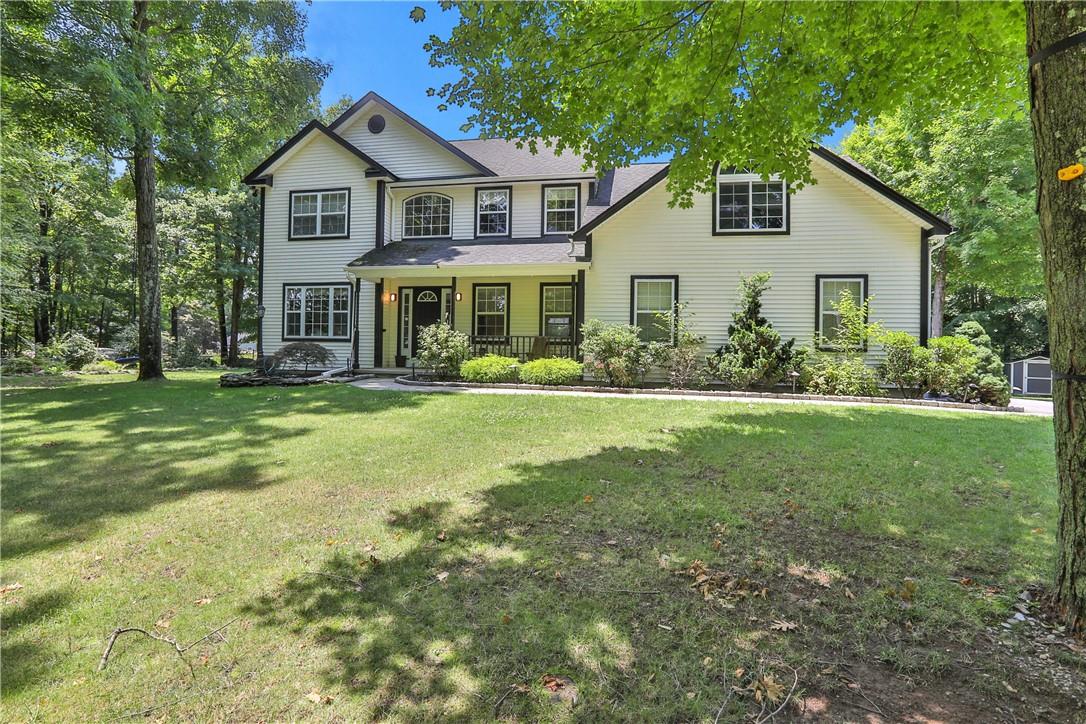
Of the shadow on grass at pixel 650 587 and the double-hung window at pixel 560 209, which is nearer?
the shadow on grass at pixel 650 587

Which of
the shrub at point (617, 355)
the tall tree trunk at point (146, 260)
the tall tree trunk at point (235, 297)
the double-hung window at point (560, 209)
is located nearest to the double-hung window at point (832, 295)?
the shrub at point (617, 355)

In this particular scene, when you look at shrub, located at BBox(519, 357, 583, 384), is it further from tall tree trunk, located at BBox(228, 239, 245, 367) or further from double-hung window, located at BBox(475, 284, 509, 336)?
tall tree trunk, located at BBox(228, 239, 245, 367)

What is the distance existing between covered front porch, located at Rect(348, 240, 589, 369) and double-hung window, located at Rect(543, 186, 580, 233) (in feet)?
2.23

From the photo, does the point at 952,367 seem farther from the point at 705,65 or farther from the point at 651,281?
the point at 705,65

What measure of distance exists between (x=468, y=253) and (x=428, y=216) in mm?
3028

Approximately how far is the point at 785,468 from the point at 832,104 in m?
4.39

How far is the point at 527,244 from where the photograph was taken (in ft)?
49.5

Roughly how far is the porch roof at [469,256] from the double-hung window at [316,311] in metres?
1.58

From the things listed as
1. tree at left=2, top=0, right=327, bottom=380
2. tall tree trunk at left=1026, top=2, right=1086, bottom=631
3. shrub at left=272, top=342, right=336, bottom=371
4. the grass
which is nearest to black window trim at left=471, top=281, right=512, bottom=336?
shrub at left=272, top=342, right=336, bottom=371

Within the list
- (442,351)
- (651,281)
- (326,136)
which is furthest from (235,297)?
(651,281)

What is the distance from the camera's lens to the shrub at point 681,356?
38.9 feet

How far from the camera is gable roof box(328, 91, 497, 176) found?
15.8 m

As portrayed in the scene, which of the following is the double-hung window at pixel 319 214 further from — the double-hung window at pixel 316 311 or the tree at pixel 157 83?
the tree at pixel 157 83

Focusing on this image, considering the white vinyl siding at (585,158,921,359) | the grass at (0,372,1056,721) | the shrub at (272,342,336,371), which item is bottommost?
the grass at (0,372,1056,721)
